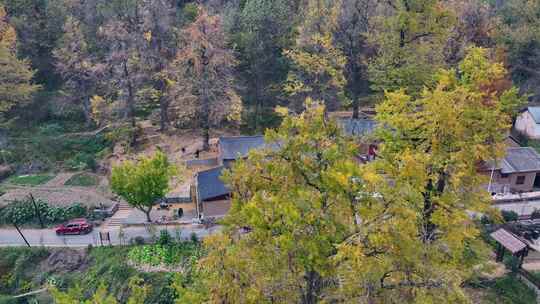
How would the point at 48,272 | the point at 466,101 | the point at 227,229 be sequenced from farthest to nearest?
the point at 48,272
the point at 466,101
the point at 227,229

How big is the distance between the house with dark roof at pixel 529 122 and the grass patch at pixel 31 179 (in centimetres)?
4215

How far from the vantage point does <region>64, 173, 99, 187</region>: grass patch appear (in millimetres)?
37406

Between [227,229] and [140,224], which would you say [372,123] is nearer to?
[140,224]

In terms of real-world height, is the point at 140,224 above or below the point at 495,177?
below

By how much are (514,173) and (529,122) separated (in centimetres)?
1020

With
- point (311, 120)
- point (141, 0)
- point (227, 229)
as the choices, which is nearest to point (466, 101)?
point (311, 120)

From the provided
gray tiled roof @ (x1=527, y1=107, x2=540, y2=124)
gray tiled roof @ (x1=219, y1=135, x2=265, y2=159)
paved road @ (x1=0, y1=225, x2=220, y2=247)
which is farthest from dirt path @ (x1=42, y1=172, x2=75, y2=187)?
gray tiled roof @ (x1=527, y1=107, x2=540, y2=124)

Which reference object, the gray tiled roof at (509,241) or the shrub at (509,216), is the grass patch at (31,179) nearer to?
the gray tiled roof at (509,241)

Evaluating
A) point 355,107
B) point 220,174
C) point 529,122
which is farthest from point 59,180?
point 529,122

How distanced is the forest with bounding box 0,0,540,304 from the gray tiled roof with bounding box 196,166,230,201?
3204mm

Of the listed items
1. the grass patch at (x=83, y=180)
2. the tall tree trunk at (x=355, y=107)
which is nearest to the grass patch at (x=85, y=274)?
the grass patch at (x=83, y=180)

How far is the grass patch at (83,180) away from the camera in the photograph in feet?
123

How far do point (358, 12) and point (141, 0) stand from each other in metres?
20.3

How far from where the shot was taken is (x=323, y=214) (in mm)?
11617
